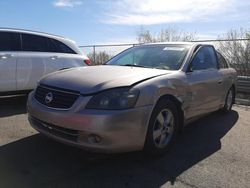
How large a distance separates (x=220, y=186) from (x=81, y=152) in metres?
1.77

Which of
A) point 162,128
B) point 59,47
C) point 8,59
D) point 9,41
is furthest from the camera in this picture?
point 59,47

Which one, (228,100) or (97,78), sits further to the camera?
(228,100)

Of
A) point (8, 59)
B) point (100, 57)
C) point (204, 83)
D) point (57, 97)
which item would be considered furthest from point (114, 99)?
point (100, 57)

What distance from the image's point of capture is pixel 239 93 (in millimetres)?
10086

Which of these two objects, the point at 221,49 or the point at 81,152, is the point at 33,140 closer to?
the point at 81,152

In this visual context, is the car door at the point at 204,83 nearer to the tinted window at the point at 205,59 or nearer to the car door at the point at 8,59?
the tinted window at the point at 205,59

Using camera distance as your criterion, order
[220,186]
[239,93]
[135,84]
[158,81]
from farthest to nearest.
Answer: [239,93] < [158,81] < [135,84] < [220,186]

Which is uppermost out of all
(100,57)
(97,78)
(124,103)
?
(97,78)

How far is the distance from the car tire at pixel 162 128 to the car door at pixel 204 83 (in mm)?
496

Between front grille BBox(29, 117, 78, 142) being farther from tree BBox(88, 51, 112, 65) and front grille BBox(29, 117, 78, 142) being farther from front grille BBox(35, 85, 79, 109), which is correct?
tree BBox(88, 51, 112, 65)

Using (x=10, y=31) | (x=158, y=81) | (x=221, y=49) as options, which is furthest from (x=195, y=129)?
(x=221, y=49)

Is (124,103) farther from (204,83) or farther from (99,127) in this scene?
(204,83)

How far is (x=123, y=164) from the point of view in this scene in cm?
423

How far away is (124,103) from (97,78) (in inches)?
21.9
